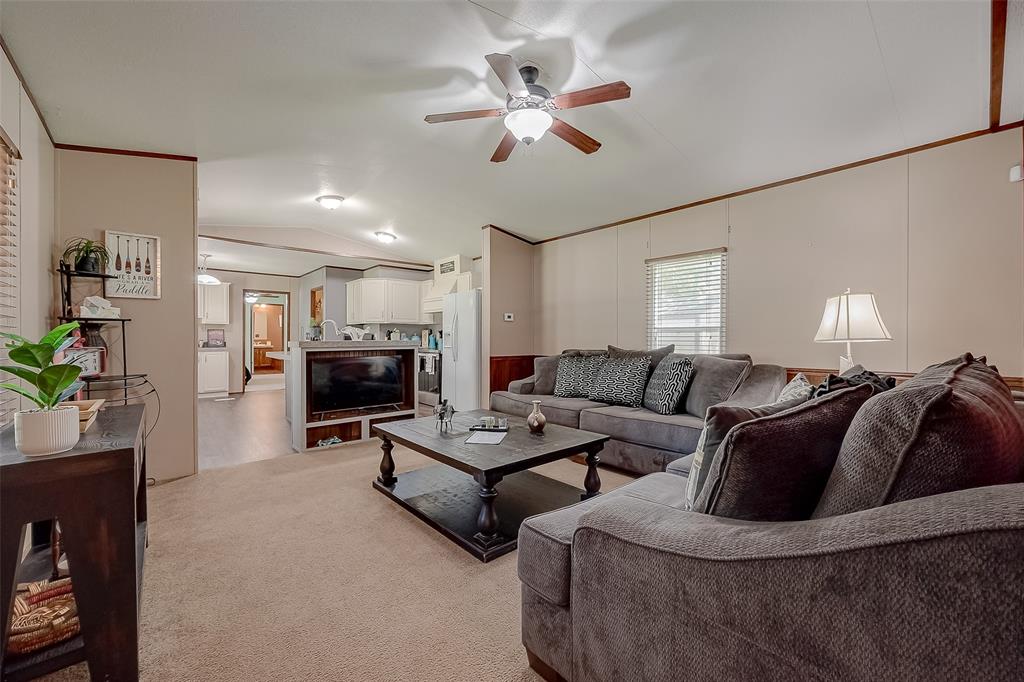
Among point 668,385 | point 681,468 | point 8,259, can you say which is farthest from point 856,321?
point 8,259

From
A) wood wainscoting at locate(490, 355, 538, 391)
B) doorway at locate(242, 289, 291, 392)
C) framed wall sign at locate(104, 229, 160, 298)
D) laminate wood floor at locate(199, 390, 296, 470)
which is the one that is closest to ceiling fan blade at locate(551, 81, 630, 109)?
framed wall sign at locate(104, 229, 160, 298)

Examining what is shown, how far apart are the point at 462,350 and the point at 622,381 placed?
2589 mm

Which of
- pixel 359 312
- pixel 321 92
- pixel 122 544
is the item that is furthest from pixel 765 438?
pixel 359 312

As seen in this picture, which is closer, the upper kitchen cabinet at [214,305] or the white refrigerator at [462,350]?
the white refrigerator at [462,350]

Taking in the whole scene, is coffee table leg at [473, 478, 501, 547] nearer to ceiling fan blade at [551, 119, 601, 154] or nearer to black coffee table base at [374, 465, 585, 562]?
black coffee table base at [374, 465, 585, 562]

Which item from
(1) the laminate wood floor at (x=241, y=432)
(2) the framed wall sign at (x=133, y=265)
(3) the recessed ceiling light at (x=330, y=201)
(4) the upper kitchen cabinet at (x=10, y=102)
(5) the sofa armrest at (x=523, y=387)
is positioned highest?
(3) the recessed ceiling light at (x=330, y=201)

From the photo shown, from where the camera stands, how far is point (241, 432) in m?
4.84

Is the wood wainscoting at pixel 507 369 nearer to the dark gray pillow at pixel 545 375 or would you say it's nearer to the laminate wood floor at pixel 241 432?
the dark gray pillow at pixel 545 375

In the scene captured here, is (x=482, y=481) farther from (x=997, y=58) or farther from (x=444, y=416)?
(x=997, y=58)

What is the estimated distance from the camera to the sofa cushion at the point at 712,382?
3.29 meters

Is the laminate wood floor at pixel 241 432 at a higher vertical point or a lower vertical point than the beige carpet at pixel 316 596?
higher

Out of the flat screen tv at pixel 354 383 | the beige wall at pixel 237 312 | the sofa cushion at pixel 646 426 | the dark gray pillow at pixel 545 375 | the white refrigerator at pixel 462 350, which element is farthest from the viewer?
the beige wall at pixel 237 312

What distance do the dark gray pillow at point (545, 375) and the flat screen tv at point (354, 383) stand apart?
4.92ft

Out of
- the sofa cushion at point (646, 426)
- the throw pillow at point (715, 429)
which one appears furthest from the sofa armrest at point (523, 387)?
the throw pillow at point (715, 429)
